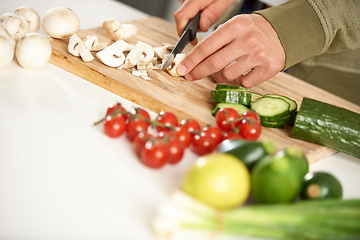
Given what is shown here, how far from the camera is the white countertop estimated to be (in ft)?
3.64

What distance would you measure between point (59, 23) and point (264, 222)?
60.7 inches

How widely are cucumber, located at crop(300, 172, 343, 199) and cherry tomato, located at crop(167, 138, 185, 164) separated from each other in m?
0.40

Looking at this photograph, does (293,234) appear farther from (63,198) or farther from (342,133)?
(342,133)

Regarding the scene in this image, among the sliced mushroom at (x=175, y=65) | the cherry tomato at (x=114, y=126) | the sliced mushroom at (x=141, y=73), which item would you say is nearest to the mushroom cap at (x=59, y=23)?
the sliced mushroom at (x=141, y=73)

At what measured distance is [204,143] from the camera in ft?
4.95

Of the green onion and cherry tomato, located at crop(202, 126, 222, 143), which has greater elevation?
the green onion

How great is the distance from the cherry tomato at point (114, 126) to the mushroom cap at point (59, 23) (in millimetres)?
865

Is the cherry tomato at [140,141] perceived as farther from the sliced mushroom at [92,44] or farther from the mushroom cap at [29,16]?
the mushroom cap at [29,16]

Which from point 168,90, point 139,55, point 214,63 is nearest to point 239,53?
point 214,63

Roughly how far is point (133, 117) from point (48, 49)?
66 cm

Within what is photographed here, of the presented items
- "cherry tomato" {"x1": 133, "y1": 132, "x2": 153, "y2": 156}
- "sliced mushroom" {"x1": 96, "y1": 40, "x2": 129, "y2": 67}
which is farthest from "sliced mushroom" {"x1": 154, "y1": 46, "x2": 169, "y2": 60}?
"cherry tomato" {"x1": 133, "y1": 132, "x2": 153, "y2": 156}

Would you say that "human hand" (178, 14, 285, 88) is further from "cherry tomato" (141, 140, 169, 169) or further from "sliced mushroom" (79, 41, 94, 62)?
"cherry tomato" (141, 140, 169, 169)

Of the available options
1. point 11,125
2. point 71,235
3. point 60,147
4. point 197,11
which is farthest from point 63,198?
point 197,11

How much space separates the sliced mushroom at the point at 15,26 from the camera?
1.98m
